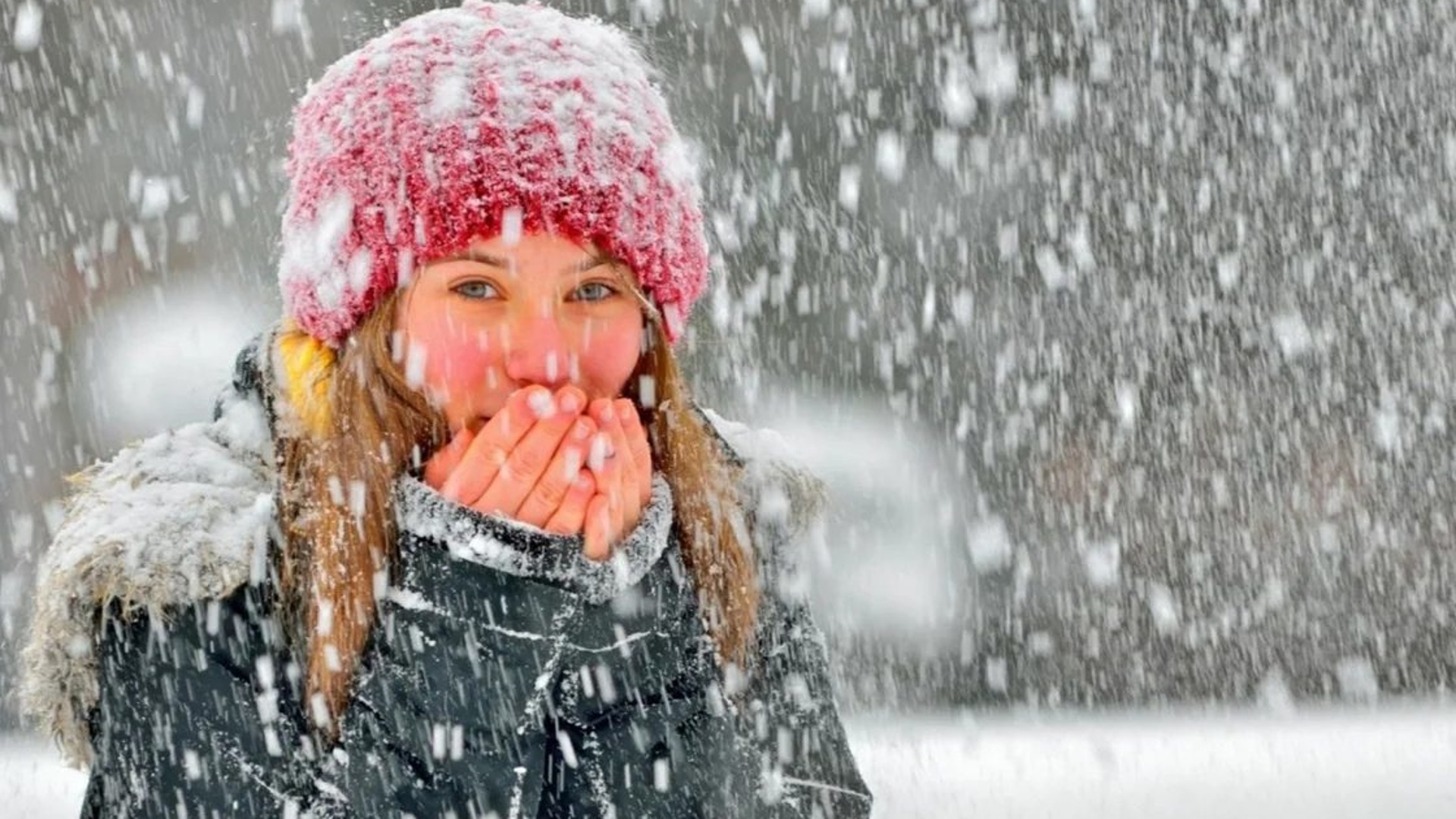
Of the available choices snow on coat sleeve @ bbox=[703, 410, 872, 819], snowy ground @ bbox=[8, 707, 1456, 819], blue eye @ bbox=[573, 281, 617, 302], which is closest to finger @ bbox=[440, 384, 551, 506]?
blue eye @ bbox=[573, 281, 617, 302]

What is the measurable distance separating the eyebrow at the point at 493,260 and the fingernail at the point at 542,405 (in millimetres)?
230

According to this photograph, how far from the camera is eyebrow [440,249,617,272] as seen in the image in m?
1.40

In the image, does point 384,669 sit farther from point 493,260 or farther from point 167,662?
point 493,260

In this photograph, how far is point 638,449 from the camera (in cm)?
131

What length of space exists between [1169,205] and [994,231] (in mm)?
799

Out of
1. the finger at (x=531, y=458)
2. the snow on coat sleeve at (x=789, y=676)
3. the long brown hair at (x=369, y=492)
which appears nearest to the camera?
the finger at (x=531, y=458)

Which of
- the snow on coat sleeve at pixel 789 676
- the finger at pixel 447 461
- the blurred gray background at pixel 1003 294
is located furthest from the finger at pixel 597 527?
the blurred gray background at pixel 1003 294

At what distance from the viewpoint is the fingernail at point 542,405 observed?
3.98ft

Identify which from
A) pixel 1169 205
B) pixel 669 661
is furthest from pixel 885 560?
pixel 669 661

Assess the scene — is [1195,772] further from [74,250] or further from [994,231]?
[74,250]

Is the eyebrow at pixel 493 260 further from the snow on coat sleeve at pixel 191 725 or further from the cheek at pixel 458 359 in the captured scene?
the snow on coat sleeve at pixel 191 725

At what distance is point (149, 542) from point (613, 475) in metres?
0.45

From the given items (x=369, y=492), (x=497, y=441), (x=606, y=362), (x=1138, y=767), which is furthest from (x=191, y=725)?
(x=1138, y=767)

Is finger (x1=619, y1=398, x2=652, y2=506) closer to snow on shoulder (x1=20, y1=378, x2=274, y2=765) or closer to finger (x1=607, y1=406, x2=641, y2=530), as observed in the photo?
finger (x1=607, y1=406, x2=641, y2=530)
